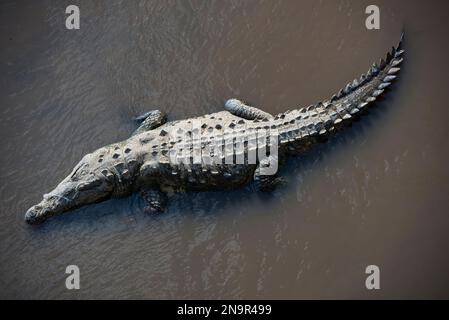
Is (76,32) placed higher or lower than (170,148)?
higher

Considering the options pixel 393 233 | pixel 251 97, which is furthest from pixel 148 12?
pixel 393 233

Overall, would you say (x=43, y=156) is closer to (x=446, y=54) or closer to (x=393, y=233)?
(x=393, y=233)

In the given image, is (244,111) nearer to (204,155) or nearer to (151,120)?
(204,155)

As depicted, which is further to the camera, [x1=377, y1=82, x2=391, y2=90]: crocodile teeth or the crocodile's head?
[x1=377, y1=82, x2=391, y2=90]: crocodile teeth

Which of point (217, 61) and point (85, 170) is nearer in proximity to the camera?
point (85, 170)
